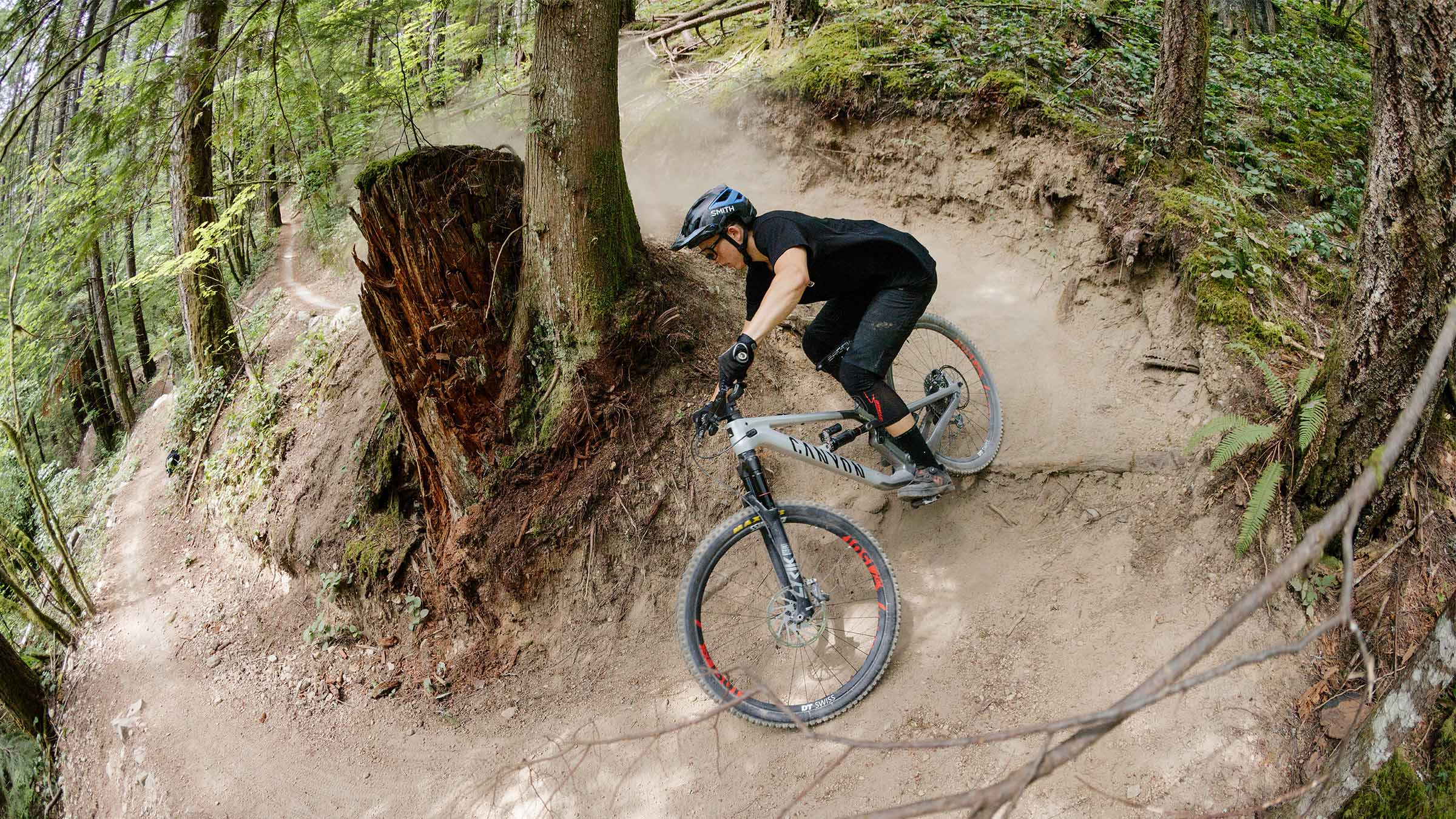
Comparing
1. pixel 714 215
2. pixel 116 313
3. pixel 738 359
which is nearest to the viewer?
pixel 738 359

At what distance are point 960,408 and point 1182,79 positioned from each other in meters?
3.81

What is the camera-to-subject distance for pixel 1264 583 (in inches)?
48.0

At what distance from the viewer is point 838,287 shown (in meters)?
4.66

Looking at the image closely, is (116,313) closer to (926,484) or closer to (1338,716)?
(926,484)

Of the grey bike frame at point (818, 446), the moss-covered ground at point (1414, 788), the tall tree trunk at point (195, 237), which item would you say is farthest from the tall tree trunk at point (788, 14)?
the moss-covered ground at point (1414, 788)

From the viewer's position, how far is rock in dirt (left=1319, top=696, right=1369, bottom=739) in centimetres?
345

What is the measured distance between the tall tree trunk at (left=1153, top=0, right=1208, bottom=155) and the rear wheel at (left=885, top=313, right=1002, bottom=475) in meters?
→ 2.90

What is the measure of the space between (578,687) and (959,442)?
318 cm

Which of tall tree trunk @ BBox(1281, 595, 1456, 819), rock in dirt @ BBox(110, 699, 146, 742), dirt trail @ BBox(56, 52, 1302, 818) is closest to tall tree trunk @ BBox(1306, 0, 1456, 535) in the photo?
dirt trail @ BBox(56, 52, 1302, 818)

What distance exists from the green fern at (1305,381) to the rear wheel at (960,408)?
1.71 metres

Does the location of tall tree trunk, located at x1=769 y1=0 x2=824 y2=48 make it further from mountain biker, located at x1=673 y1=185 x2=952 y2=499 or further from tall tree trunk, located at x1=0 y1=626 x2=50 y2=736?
tall tree trunk, located at x1=0 y1=626 x2=50 y2=736

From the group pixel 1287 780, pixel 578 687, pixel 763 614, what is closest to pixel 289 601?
pixel 578 687

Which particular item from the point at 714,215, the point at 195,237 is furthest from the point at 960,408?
the point at 195,237

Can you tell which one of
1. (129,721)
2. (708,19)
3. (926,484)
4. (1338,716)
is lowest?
(129,721)
